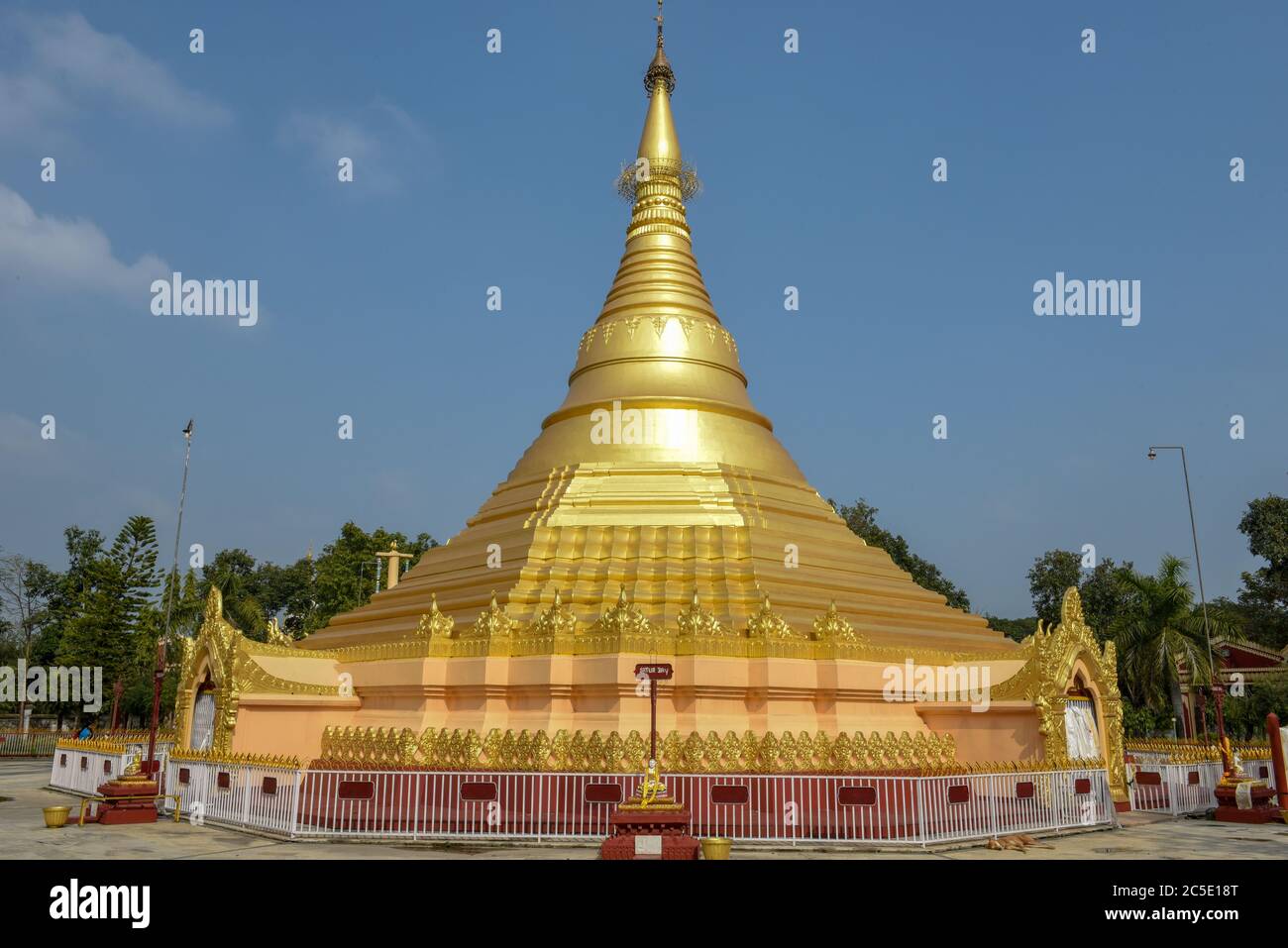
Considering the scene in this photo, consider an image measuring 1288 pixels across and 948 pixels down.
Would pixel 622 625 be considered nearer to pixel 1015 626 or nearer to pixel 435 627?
pixel 435 627

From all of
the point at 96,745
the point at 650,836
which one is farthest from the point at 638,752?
the point at 96,745

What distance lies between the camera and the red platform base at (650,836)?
10.3 metres

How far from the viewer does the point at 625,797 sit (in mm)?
12961

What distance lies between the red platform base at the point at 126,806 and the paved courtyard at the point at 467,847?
275 millimetres

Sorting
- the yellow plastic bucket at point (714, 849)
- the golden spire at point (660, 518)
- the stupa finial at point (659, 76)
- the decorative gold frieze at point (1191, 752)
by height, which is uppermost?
the stupa finial at point (659, 76)

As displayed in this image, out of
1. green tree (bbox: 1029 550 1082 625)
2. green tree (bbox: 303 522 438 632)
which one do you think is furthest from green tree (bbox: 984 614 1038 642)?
green tree (bbox: 303 522 438 632)

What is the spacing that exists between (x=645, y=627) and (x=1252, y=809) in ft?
36.5

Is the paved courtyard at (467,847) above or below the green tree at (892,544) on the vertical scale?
below

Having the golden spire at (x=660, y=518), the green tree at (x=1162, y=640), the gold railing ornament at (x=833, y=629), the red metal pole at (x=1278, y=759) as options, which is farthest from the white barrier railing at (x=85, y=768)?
the green tree at (x=1162, y=640)

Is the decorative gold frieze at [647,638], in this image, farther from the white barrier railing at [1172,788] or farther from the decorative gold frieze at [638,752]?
the white barrier railing at [1172,788]

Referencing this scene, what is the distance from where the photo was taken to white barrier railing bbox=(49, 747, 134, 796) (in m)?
19.6

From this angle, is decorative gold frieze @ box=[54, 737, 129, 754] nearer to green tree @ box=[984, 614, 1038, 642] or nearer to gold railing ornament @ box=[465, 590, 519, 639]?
gold railing ornament @ box=[465, 590, 519, 639]
